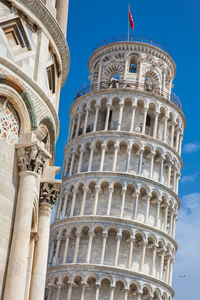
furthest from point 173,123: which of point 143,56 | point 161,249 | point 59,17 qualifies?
point 59,17

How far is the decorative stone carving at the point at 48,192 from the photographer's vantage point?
52.7ft

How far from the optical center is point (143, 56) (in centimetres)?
5631

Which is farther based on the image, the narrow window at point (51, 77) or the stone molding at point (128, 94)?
the stone molding at point (128, 94)

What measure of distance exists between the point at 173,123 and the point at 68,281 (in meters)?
16.6

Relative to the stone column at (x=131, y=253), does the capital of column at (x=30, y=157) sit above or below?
below

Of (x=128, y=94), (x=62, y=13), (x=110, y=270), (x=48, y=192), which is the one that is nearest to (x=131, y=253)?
(x=110, y=270)

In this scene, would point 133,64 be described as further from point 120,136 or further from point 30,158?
point 30,158

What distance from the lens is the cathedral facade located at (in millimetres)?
13547

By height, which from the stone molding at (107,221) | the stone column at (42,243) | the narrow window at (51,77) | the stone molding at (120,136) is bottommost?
the stone column at (42,243)

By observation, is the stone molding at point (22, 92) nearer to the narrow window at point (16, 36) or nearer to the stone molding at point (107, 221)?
the narrow window at point (16, 36)

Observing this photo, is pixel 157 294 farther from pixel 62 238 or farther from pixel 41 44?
pixel 41 44

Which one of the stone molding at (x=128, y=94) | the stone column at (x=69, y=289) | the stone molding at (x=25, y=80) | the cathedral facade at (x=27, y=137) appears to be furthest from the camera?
the stone molding at (x=128, y=94)

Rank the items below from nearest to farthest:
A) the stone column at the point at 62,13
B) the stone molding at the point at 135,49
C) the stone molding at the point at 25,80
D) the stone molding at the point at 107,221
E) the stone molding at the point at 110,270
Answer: the stone molding at the point at 25,80 → the stone column at the point at 62,13 → the stone molding at the point at 110,270 → the stone molding at the point at 107,221 → the stone molding at the point at 135,49

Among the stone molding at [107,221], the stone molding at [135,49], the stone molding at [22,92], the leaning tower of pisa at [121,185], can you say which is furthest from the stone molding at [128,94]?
the stone molding at [22,92]
